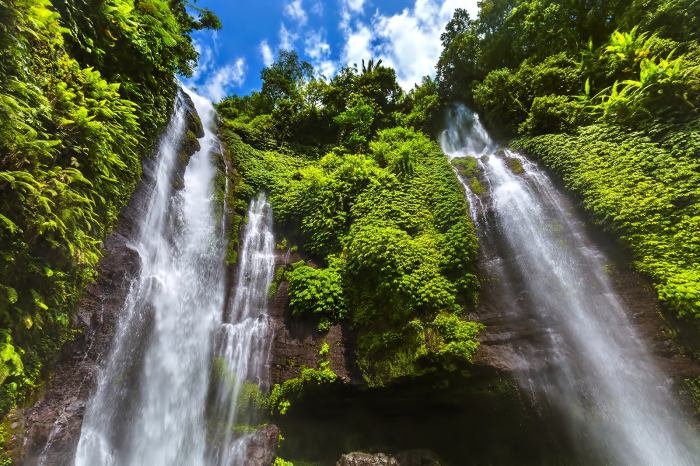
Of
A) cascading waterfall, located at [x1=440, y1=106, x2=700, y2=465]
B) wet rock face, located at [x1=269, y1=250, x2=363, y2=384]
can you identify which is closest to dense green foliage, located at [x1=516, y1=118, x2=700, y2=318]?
cascading waterfall, located at [x1=440, y1=106, x2=700, y2=465]

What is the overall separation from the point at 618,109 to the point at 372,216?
7.72 m

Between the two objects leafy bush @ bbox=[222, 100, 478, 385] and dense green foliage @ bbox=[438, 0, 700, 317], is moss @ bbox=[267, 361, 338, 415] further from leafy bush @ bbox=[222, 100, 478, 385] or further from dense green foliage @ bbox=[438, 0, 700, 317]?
dense green foliage @ bbox=[438, 0, 700, 317]

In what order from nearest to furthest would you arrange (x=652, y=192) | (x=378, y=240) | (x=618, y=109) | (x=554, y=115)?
(x=652, y=192)
(x=378, y=240)
(x=618, y=109)
(x=554, y=115)

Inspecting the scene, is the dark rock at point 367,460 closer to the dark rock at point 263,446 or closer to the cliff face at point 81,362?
the dark rock at point 263,446

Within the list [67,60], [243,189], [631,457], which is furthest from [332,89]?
[631,457]

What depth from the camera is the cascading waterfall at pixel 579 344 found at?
5391 mm

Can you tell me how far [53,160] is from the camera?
493 centimetres

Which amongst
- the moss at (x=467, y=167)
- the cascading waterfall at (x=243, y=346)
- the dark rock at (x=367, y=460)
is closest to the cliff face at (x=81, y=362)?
the cascading waterfall at (x=243, y=346)

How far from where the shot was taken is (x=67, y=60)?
532 cm

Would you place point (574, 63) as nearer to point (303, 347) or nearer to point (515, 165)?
point (515, 165)

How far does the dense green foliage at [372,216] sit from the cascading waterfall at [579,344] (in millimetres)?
1036

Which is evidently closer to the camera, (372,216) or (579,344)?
(579,344)

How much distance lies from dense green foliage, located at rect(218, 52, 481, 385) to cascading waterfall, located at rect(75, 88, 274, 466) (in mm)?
1783

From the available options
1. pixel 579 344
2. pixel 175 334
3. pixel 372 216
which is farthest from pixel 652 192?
pixel 175 334
